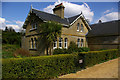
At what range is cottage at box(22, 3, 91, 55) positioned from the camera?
571 inches

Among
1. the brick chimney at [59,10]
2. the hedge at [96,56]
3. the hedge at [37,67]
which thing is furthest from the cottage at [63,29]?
the hedge at [37,67]

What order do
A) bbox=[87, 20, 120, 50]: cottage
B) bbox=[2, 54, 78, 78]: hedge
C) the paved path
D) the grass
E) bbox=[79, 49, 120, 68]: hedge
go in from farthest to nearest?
bbox=[87, 20, 120, 50]: cottage, the grass, bbox=[79, 49, 120, 68]: hedge, the paved path, bbox=[2, 54, 78, 78]: hedge

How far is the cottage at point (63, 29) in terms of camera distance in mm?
14507

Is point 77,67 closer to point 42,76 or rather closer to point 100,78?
point 100,78

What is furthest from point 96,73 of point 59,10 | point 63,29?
point 59,10

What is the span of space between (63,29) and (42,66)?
10936mm

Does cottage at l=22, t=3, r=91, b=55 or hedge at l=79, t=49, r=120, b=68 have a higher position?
cottage at l=22, t=3, r=91, b=55

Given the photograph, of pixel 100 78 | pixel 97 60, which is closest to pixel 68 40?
pixel 97 60

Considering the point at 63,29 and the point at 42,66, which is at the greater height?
the point at 63,29

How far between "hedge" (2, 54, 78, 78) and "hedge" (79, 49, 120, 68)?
1.86 m

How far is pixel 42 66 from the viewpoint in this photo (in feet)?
16.7

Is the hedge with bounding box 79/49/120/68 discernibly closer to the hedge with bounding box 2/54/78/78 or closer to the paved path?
the paved path

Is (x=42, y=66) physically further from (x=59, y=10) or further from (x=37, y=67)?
(x=59, y=10)

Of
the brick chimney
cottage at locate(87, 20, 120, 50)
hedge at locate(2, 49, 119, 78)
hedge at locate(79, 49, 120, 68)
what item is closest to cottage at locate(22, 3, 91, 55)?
the brick chimney
